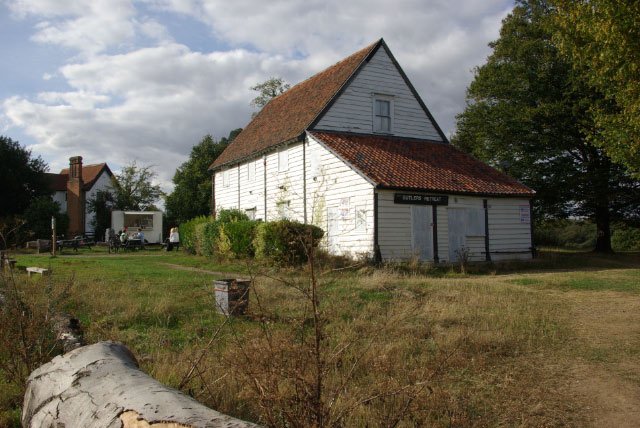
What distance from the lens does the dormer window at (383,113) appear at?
20.8 meters

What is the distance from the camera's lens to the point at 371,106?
2062cm

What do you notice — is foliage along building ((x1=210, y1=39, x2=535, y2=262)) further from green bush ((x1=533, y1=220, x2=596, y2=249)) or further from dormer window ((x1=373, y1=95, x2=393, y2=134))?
green bush ((x1=533, y1=220, x2=596, y2=249))

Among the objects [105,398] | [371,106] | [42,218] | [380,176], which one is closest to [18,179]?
[42,218]

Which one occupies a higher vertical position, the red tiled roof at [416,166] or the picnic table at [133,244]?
the red tiled roof at [416,166]

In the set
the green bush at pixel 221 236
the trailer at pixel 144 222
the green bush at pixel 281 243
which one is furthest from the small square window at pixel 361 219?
the trailer at pixel 144 222

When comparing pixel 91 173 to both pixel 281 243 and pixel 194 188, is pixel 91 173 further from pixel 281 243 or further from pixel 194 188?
pixel 281 243

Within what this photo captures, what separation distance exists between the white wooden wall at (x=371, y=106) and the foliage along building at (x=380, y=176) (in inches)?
1.7

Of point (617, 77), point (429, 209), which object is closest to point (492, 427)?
point (429, 209)

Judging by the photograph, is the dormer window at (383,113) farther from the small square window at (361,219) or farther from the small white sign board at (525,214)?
the small white sign board at (525,214)

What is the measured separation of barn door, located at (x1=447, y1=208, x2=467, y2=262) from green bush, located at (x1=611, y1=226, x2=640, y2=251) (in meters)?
24.4

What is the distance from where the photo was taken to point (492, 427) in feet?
13.1

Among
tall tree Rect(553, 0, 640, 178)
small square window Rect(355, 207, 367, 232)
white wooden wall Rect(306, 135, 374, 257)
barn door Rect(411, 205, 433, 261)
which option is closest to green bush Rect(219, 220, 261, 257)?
white wooden wall Rect(306, 135, 374, 257)

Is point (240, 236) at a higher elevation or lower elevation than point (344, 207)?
lower

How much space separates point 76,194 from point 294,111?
27.9 metres
